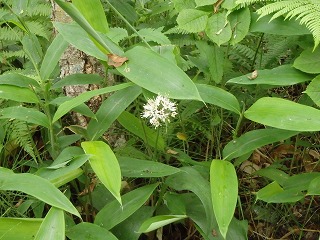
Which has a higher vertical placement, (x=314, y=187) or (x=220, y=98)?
(x=220, y=98)

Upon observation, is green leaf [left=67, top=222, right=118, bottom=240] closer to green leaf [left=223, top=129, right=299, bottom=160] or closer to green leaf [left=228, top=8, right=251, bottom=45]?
green leaf [left=223, top=129, right=299, bottom=160]

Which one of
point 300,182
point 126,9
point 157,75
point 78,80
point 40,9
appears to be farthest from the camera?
point 40,9

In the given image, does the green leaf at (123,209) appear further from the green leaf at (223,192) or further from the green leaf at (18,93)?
the green leaf at (18,93)

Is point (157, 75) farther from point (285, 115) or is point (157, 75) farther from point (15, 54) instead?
point (15, 54)

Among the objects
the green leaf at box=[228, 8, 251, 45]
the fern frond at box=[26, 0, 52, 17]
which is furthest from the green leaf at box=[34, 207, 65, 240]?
the fern frond at box=[26, 0, 52, 17]

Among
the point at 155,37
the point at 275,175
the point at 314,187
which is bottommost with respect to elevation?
the point at 275,175

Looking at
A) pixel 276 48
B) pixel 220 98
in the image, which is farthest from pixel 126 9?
pixel 220 98

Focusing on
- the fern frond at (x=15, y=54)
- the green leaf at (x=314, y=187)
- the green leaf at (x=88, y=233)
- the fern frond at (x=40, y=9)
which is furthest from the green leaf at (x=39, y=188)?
the fern frond at (x=40, y=9)
